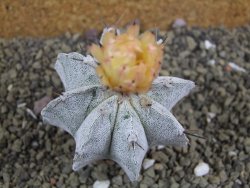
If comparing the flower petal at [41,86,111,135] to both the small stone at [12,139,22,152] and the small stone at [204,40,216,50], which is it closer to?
the small stone at [12,139,22,152]

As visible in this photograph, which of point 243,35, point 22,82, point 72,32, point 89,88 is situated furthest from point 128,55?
point 243,35

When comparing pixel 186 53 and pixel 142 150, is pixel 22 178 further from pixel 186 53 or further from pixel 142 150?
pixel 186 53

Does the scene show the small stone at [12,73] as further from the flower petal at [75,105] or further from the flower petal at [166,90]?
the flower petal at [166,90]

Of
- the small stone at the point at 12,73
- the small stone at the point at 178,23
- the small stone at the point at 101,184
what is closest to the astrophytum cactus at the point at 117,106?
the small stone at the point at 101,184

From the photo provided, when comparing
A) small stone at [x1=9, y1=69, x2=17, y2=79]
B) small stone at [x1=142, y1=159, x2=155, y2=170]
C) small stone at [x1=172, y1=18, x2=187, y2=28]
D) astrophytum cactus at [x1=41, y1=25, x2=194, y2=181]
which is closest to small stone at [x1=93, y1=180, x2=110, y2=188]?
small stone at [x1=142, y1=159, x2=155, y2=170]

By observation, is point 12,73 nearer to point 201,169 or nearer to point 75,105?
point 75,105

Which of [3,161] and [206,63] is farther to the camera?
[206,63]
